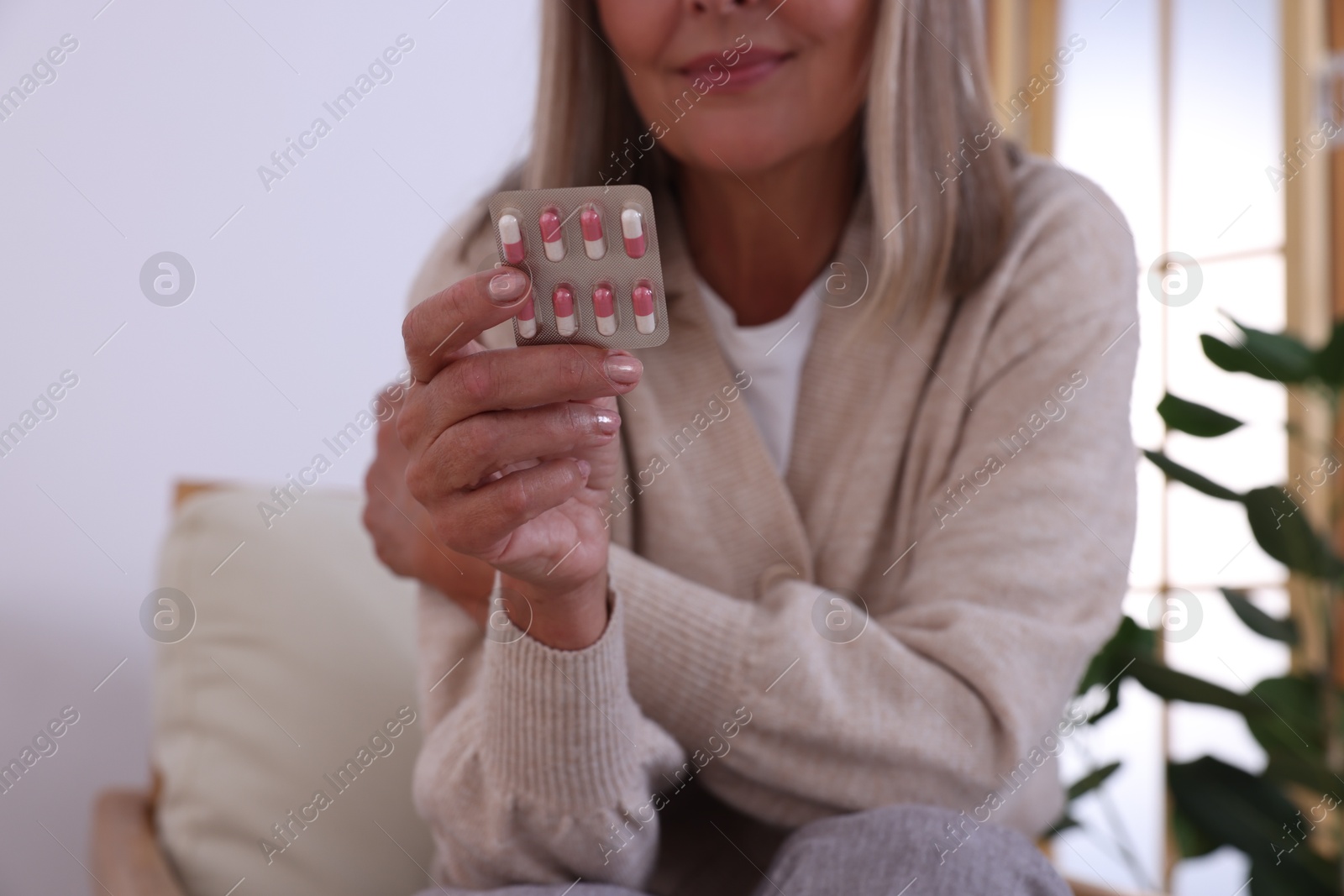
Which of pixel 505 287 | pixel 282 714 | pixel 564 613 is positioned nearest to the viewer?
pixel 505 287

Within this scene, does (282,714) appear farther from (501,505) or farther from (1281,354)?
(1281,354)

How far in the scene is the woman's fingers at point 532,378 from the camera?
49 cm

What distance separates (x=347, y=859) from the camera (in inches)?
36.3

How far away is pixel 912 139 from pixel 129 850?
831 millimetres

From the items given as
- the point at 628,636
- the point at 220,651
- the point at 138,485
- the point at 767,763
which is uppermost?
the point at 138,485

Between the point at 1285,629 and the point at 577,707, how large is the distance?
1029mm

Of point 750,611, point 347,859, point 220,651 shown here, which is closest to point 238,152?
point 220,651

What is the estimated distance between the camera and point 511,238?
0.49 metres

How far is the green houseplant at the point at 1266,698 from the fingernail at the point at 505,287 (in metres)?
0.80

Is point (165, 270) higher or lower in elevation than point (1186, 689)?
higher

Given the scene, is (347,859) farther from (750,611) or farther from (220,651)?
(750,611)

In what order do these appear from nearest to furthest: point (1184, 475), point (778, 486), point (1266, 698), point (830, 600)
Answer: point (830, 600), point (778, 486), point (1184, 475), point (1266, 698)

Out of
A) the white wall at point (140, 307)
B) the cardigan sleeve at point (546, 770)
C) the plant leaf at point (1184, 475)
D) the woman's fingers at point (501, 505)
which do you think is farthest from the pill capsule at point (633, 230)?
the plant leaf at point (1184, 475)

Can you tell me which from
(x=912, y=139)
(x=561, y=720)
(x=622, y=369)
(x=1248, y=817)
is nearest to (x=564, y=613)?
(x=561, y=720)
